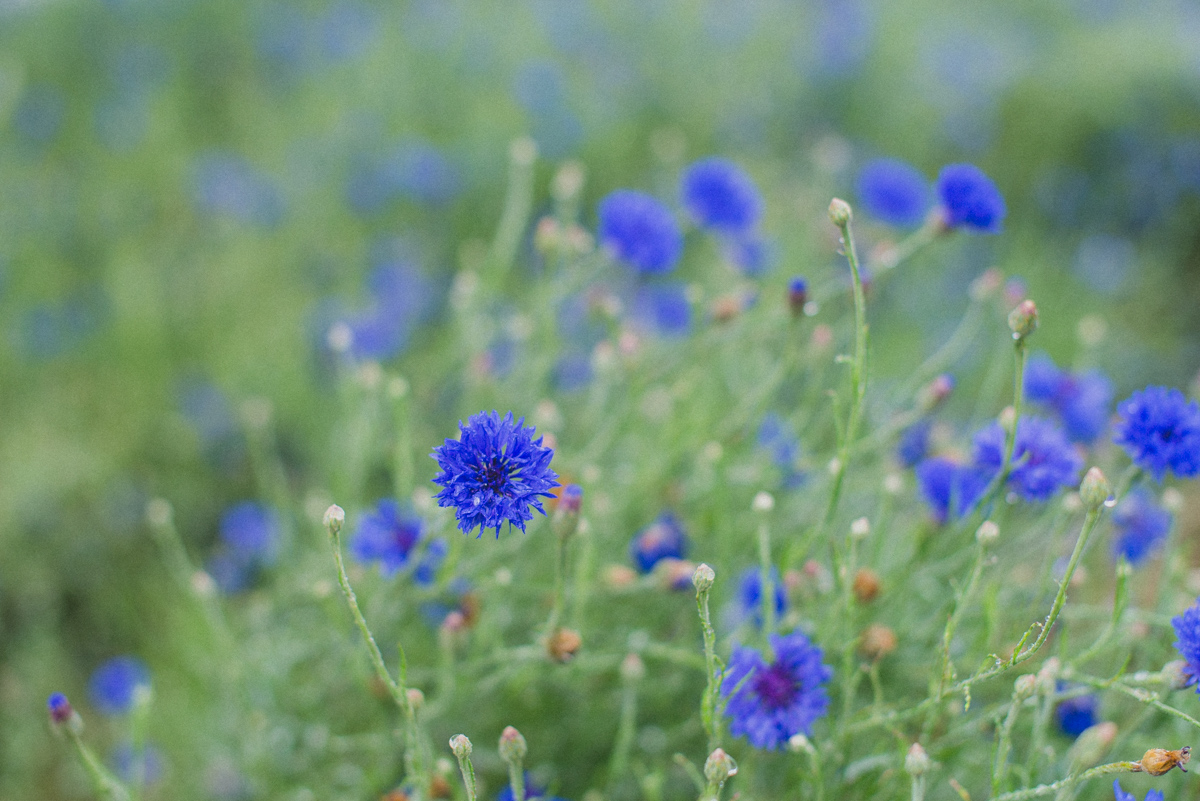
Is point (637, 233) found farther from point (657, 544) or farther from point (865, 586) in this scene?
point (865, 586)

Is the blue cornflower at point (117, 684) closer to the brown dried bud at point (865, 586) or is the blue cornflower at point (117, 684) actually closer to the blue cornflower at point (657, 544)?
the blue cornflower at point (657, 544)

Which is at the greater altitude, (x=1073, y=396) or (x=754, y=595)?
(x=1073, y=396)

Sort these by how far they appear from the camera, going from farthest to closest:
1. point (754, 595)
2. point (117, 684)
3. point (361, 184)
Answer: point (361, 184) → point (117, 684) → point (754, 595)

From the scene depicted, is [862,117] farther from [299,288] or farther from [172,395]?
[172,395]

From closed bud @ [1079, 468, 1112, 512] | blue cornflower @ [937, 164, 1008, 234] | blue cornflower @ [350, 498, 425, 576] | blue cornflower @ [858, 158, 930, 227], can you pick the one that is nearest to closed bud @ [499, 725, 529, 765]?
blue cornflower @ [350, 498, 425, 576]

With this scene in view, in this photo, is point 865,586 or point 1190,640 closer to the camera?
point 1190,640

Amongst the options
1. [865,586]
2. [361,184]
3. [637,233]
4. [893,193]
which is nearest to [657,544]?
[865,586]

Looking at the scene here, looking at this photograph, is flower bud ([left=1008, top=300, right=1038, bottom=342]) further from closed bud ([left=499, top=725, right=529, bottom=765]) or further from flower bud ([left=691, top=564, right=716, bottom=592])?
closed bud ([left=499, top=725, right=529, bottom=765])
